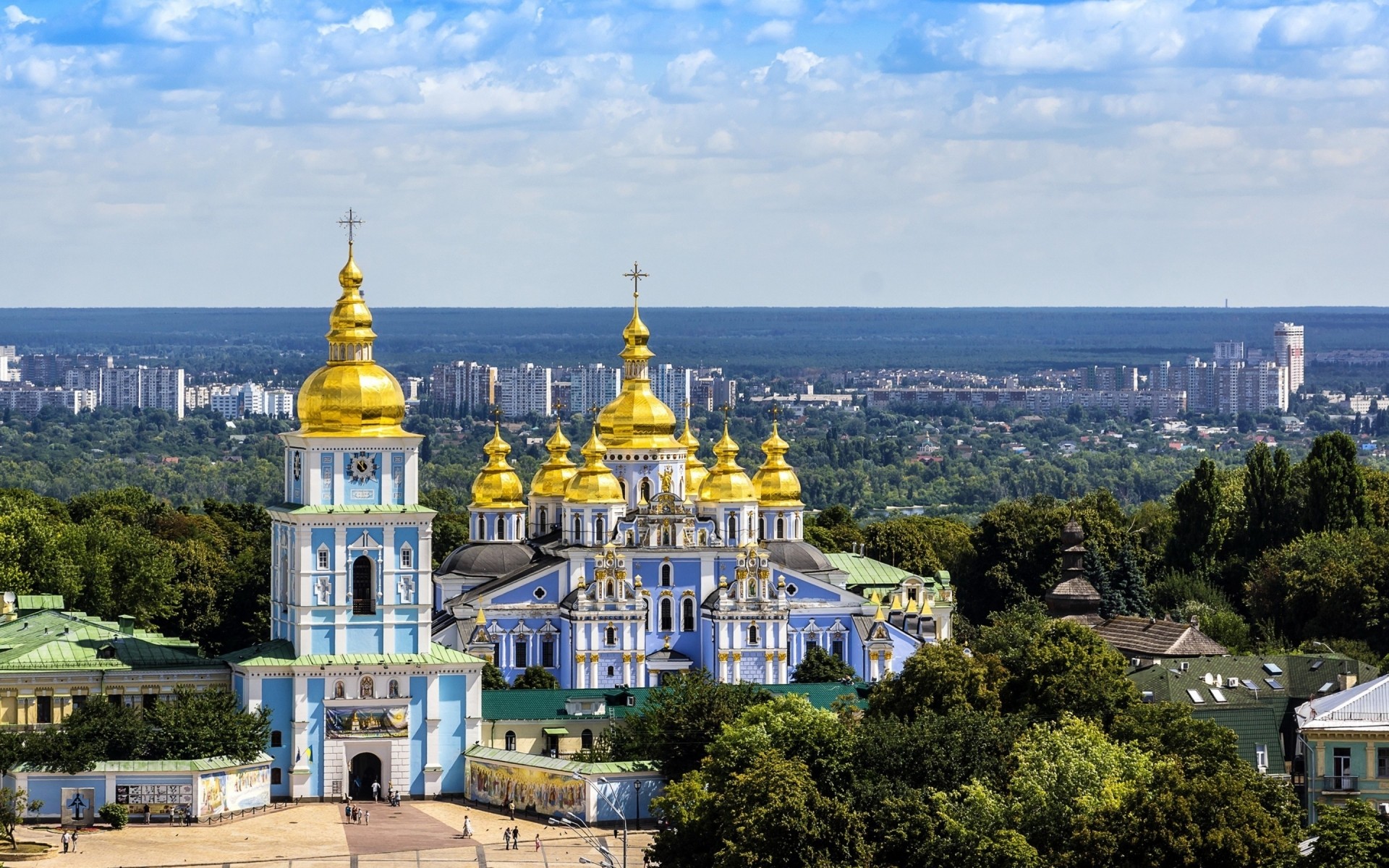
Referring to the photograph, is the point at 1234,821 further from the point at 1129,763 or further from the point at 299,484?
the point at 299,484

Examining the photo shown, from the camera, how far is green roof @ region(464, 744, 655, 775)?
48.1 m

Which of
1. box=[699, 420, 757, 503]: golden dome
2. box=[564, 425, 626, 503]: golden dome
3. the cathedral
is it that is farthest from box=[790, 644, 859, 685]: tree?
box=[564, 425, 626, 503]: golden dome

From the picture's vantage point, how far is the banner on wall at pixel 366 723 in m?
51.1

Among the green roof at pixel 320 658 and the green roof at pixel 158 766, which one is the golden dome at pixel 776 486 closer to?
the green roof at pixel 320 658

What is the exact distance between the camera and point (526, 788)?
49156 mm

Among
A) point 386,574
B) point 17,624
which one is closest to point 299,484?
point 386,574

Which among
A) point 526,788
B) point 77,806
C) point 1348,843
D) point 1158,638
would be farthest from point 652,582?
point 1348,843

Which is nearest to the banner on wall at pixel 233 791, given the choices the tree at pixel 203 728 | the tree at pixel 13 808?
the tree at pixel 203 728

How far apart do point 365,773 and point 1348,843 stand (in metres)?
20.6

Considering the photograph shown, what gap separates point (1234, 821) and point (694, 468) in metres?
32.5

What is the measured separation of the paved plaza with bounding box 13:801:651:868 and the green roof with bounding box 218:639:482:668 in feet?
8.88

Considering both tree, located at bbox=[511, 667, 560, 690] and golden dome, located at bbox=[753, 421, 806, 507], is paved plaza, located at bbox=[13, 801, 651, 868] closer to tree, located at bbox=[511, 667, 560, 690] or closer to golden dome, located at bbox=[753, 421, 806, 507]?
tree, located at bbox=[511, 667, 560, 690]

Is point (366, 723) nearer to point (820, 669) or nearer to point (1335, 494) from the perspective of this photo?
point (820, 669)

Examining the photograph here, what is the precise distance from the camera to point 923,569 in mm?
77875
